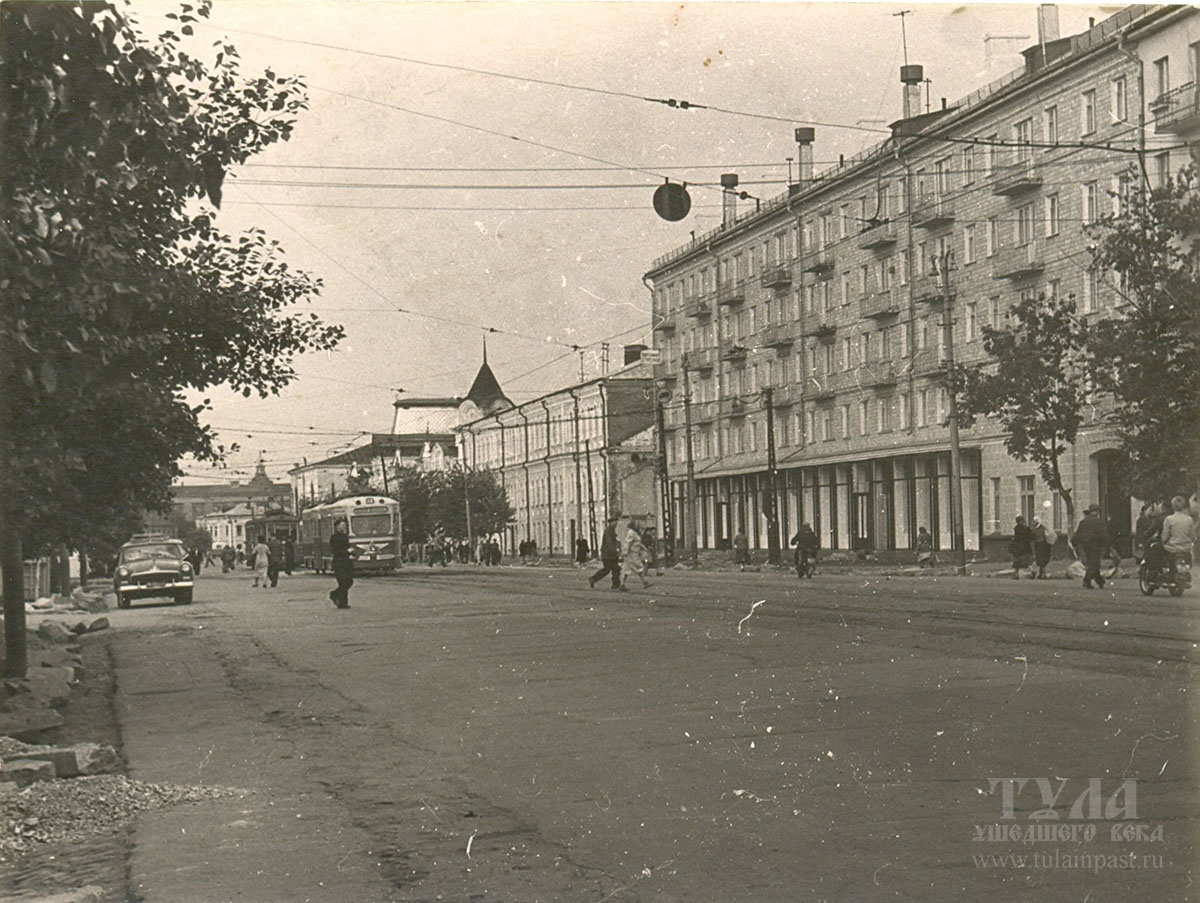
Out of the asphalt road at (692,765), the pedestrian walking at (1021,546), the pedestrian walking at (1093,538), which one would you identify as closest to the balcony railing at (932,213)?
the pedestrian walking at (1021,546)

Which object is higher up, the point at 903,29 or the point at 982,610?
the point at 903,29

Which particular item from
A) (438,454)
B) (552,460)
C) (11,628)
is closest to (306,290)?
(11,628)

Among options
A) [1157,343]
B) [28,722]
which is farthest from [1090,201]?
[28,722]

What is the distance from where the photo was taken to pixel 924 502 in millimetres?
56031

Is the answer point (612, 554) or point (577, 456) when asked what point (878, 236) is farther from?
point (612, 554)

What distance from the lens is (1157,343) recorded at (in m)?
30.6

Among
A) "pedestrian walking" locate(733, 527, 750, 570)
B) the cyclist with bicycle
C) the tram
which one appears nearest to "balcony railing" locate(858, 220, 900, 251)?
"pedestrian walking" locate(733, 527, 750, 570)

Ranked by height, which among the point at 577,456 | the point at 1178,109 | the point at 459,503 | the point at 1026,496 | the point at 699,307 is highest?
the point at 699,307

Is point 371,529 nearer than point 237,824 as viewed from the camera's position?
No

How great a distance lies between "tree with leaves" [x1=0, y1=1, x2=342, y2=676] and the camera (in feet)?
25.8

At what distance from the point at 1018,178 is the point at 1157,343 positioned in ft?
60.5

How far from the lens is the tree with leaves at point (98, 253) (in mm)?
7867

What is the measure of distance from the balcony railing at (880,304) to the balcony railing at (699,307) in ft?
55.0

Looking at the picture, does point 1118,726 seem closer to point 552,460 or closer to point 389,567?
point 389,567
